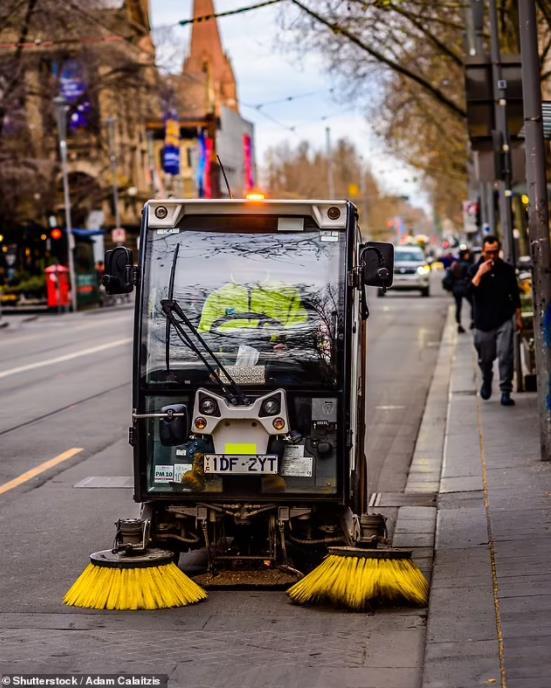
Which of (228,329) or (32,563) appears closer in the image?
(228,329)

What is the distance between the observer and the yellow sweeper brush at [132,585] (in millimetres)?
8281

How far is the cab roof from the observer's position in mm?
9188

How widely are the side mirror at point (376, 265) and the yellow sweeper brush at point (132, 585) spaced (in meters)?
1.97

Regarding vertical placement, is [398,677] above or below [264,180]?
below

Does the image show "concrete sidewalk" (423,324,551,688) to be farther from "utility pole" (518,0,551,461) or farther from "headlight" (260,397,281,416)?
"headlight" (260,397,281,416)

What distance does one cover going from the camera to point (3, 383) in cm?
2395

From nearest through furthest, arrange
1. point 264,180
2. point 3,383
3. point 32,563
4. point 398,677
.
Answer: point 398,677 < point 32,563 < point 3,383 < point 264,180

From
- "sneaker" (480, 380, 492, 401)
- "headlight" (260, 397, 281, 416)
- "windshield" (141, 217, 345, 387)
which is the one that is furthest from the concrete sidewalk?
"sneaker" (480, 380, 492, 401)

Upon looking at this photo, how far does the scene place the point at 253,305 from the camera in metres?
9.12

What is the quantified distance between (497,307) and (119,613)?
10.4m

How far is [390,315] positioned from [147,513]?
36159mm

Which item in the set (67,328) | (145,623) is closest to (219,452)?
(145,623)

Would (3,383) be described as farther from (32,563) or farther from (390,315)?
(390,315)

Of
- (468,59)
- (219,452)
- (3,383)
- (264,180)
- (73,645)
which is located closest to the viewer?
(73,645)
